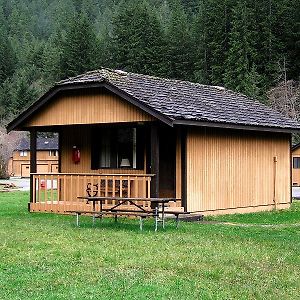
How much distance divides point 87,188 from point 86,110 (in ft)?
7.52

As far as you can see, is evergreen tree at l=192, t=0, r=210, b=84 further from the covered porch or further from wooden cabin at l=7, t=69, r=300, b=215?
the covered porch

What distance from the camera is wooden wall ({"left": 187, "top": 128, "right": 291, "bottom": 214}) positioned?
765 inches

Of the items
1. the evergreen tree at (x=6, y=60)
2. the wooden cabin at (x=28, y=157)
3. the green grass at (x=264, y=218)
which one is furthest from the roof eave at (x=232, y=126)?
the evergreen tree at (x=6, y=60)

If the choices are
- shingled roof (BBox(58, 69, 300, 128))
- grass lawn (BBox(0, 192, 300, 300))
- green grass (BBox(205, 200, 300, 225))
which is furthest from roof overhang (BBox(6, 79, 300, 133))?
grass lawn (BBox(0, 192, 300, 300))

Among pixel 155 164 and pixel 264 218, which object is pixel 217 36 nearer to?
pixel 264 218

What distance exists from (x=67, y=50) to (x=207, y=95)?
56296 millimetres

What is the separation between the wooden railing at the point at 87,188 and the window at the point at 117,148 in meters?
0.80

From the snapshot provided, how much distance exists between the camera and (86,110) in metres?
19.7

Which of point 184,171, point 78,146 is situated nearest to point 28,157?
point 78,146

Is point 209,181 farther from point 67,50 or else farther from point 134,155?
point 67,50

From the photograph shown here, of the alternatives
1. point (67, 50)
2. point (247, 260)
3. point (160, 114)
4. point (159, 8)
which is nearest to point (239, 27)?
point (67, 50)

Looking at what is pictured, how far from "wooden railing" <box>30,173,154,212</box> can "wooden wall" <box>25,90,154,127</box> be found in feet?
5.19

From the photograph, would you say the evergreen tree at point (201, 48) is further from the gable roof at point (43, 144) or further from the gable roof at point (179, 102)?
the gable roof at point (179, 102)

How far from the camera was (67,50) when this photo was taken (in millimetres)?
76875
